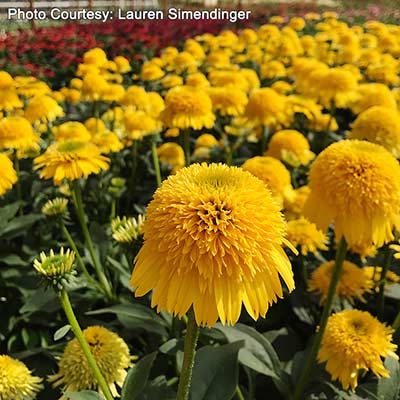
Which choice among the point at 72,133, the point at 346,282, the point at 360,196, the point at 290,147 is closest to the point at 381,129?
the point at 290,147

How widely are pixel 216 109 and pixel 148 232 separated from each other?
6.35 ft

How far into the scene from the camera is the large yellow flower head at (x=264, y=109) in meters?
2.72

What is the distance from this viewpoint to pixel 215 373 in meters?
1.33

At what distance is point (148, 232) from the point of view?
0.95 metres

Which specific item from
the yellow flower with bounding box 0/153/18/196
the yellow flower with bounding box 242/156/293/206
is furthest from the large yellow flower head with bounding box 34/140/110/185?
the yellow flower with bounding box 242/156/293/206

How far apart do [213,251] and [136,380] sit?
524 millimetres

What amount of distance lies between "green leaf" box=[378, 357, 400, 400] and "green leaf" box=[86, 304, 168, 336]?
0.67 m

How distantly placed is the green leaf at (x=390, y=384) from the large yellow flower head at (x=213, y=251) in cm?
66

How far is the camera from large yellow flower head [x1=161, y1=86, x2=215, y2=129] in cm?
238

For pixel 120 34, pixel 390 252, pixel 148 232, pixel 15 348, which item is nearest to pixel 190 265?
pixel 148 232

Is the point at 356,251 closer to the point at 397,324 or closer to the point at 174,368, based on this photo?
the point at 397,324

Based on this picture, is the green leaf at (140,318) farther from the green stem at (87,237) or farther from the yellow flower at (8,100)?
the yellow flower at (8,100)

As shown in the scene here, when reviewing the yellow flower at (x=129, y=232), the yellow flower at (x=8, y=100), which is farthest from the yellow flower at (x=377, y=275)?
the yellow flower at (x=8, y=100)

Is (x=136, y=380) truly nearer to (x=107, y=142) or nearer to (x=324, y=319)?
(x=324, y=319)
